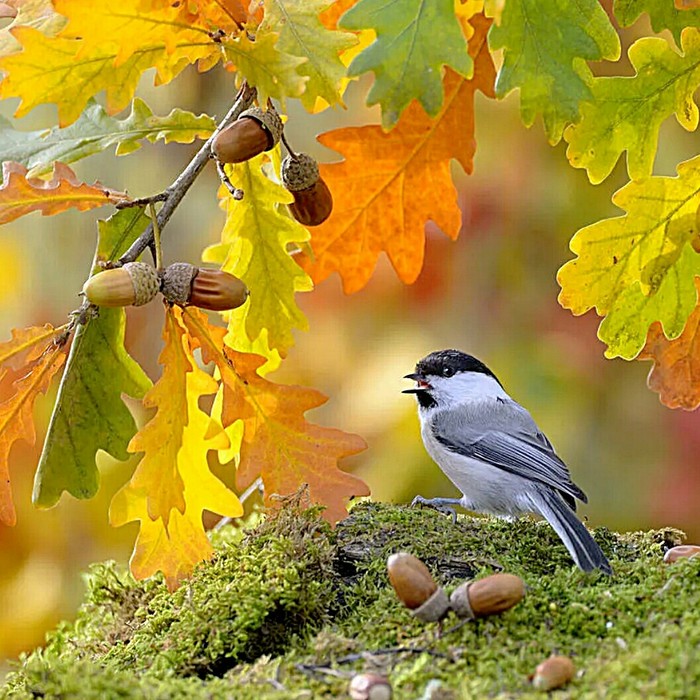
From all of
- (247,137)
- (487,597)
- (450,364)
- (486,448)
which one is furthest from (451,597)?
(450,364)

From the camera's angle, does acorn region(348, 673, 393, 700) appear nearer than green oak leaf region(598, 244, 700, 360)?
Yes

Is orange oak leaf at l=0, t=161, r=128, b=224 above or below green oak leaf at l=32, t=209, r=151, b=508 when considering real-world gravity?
above

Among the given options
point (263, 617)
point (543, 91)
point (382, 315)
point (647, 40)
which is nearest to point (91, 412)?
point (263, 617)

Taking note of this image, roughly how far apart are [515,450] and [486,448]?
0.17ft

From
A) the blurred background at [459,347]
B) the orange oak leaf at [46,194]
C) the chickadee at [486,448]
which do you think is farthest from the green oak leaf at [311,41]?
Result: the blurred background at [459,347]

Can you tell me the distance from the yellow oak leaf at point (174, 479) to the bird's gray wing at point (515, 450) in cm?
48

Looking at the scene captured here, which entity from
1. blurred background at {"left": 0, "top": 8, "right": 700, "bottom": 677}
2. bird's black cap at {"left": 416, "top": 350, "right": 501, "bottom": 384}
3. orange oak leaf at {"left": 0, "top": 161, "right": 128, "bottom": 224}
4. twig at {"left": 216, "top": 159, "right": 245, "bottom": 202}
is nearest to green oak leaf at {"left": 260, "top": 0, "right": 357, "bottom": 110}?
twig at {"left": 216, "top": 159, "right": 245, "bottom": 202}

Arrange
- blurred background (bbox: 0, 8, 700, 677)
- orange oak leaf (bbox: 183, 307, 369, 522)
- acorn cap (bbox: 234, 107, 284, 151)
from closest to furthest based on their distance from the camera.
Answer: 1. acorn cap (bbox: 234, 107, 284, 151)
2. orange oak leaf (bbox: 183, 307, 369, 522)
3. blurred background (bbox: 0, 8, 700, 677)

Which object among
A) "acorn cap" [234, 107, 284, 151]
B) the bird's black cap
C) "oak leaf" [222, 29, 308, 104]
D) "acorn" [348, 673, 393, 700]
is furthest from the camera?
the bird's black cap

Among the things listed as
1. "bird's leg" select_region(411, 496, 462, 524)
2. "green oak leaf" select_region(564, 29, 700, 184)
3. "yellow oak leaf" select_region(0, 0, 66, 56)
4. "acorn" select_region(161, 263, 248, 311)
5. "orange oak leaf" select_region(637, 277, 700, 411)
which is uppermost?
"yellow oak leaf" select_region(0, 0, 66, 56)

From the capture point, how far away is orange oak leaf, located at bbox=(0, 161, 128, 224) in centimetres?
111

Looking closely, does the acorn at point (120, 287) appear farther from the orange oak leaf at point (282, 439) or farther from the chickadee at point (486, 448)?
the chickadee at point (486, 448)

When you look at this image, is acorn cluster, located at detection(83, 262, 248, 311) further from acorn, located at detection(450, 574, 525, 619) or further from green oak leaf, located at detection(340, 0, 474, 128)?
acorn, located at detection(450, 574, 525, 619)

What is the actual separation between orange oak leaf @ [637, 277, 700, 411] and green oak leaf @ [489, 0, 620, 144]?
1.40ft
